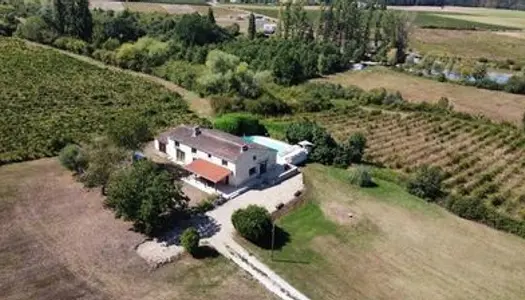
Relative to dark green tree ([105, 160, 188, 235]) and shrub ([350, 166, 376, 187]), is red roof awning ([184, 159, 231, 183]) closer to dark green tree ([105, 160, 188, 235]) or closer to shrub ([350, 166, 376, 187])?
dark green tree ([105, 160, 188, 235])

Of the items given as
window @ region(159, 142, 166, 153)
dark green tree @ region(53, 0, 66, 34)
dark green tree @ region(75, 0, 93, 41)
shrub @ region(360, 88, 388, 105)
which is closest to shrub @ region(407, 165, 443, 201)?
window @ region(159, 142, 166, 153)

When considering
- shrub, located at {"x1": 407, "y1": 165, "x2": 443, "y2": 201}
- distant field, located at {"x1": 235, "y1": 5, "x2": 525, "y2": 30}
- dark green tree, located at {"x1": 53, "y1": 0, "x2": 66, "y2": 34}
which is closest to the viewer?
shrub, located at {"x1": 407, "y1": 165, "x2": 443, "y2": 201}

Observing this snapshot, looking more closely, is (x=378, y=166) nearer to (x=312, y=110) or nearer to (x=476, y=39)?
(x=312, y=110)

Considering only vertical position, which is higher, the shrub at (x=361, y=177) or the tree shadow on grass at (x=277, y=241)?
the shrub at (x=361, y=177)

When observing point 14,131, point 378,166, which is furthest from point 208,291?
point 14,131

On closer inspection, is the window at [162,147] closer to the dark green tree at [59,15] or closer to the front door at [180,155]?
the front door at [180,155]

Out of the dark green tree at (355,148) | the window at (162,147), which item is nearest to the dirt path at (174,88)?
the window at (162,147)

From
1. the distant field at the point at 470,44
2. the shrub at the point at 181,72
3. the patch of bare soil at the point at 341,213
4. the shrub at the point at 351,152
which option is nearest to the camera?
the patch of bare soil at the point at 341,213
